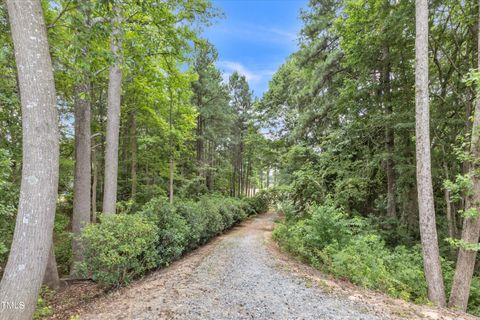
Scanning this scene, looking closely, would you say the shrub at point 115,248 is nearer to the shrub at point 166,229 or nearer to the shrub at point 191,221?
the shrub at point 166,229

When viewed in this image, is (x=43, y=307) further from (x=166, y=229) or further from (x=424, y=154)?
(x=424, y=154)

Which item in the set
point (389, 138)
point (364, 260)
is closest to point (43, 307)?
point (364, 260)

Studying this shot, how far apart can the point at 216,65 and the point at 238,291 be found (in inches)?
608

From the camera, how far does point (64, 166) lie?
866 cm

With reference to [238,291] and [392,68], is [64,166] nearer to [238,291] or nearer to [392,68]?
[238,291]

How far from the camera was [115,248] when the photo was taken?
14.4ft

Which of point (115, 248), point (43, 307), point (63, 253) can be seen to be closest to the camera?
point (43, 307)

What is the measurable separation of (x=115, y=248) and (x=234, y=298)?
7.57 feet

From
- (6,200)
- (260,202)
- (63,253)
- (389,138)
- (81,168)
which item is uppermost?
(389,138)

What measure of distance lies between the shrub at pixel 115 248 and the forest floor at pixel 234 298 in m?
0.29

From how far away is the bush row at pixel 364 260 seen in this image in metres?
4.74

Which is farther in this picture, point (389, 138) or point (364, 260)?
point (389, 138)

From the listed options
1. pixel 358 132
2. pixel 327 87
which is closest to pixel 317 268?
pixel 358 132

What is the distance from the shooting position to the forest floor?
10.6 ft
